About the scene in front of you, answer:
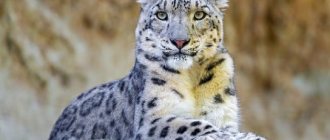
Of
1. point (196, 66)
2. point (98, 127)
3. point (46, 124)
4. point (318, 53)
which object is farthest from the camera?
point (318, 53)

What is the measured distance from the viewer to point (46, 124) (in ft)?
40.3

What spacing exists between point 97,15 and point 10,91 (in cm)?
115

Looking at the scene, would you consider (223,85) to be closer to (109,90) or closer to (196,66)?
(196,66)

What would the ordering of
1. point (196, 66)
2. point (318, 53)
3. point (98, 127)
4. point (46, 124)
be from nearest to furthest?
point (196, 66) < point (98, 127) < point (46, 124) < point (318, 53)

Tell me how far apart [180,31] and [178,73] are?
0.36 meters

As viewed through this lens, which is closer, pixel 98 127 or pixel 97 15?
pixel 98 127

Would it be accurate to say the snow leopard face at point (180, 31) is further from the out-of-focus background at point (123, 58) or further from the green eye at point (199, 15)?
the out-of-focus background at point (123, 58)

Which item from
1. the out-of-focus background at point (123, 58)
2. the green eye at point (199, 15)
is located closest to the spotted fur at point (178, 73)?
the green eye at point (199, 15)

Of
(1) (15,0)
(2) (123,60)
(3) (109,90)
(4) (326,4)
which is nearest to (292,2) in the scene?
(4) (326,4)

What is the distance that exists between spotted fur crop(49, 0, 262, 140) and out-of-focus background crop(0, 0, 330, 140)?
3704mm

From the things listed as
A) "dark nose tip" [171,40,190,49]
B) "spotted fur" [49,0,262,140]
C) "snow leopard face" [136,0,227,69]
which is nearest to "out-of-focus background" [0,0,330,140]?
"spotted fur" [49,0,262,140]

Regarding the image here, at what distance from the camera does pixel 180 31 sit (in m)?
8.14

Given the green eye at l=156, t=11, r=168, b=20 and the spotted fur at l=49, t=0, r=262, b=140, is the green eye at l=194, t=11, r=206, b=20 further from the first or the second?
the green eye at l=156, t=11, r=168, b=20

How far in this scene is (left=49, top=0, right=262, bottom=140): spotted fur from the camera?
8.14 metres
